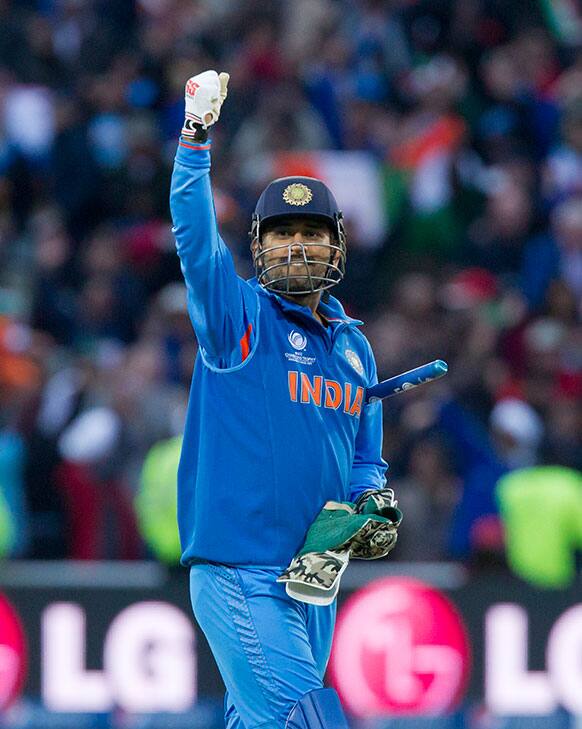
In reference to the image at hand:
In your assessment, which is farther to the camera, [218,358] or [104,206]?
[104,206]

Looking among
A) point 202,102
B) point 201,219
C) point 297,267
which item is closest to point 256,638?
point 297,267

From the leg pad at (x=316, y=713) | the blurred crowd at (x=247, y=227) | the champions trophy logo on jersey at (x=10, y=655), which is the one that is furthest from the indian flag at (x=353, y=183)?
the leg pad at (x=316, y=713)

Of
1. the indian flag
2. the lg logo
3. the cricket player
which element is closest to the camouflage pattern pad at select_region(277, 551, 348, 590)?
the cricket player

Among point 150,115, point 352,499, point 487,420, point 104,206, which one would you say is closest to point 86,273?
point 104,206

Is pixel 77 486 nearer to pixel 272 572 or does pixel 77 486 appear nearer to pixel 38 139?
pixel 38 139

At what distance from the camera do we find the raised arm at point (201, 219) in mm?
4645

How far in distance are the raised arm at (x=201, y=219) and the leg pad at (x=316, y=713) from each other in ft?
3.27

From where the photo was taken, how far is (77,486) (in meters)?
8.96

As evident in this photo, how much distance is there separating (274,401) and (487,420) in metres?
5.00

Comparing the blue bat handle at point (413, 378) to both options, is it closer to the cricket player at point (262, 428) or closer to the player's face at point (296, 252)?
the cricket player at point (262, 428)

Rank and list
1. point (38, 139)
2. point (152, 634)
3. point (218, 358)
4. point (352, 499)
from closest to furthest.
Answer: point (218, 358) → point (352, 499) → point (152, 634) → point (38, 139)

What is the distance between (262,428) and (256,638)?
58 centimetres

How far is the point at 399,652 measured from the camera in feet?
28.3

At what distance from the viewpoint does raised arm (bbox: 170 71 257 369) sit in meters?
4.64
